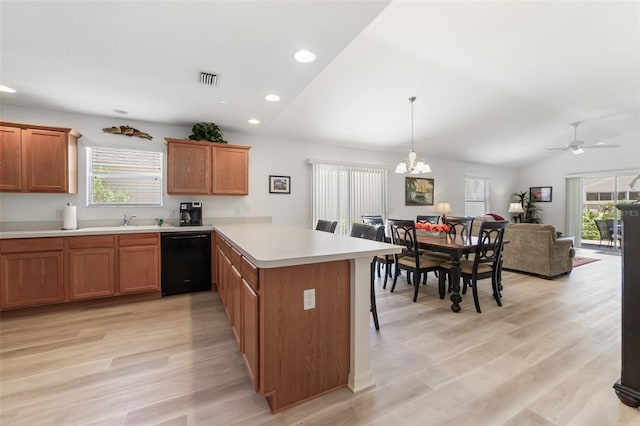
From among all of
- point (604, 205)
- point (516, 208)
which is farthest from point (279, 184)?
point (604, 205)

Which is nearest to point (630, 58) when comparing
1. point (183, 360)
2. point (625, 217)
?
point (625, 217)

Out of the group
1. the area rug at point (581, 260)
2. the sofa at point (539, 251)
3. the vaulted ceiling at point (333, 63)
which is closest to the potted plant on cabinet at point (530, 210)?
the area rug at point (581, 260)

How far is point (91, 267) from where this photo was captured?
10.3 ft

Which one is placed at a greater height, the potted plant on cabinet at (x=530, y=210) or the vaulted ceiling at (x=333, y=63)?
the vaulted ceiling at (x=333, y=63)

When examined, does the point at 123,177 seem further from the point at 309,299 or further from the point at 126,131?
the point at 309,299

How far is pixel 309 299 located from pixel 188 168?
302cm

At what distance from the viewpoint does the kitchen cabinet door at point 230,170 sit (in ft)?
12.9

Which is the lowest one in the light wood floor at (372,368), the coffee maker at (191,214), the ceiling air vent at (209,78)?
the light wood floor at (372,368)

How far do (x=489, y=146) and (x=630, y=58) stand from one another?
10.3ft

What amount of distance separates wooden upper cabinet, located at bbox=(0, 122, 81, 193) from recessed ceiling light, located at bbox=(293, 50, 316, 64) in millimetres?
3012

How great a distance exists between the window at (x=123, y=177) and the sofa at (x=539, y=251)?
5473 mm

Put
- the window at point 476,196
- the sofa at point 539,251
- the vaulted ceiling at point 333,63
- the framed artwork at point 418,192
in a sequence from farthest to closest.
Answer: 1. the window at point 476,196
2. the framed artwork at point 418,192
3. the sofa at point 539,251
4. the vaulted ceiling at point 333,63

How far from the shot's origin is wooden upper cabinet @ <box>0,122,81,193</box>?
3006 millimetres

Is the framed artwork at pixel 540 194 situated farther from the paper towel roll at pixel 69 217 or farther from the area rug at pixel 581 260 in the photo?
the paper towel roll at pixel 69 217
